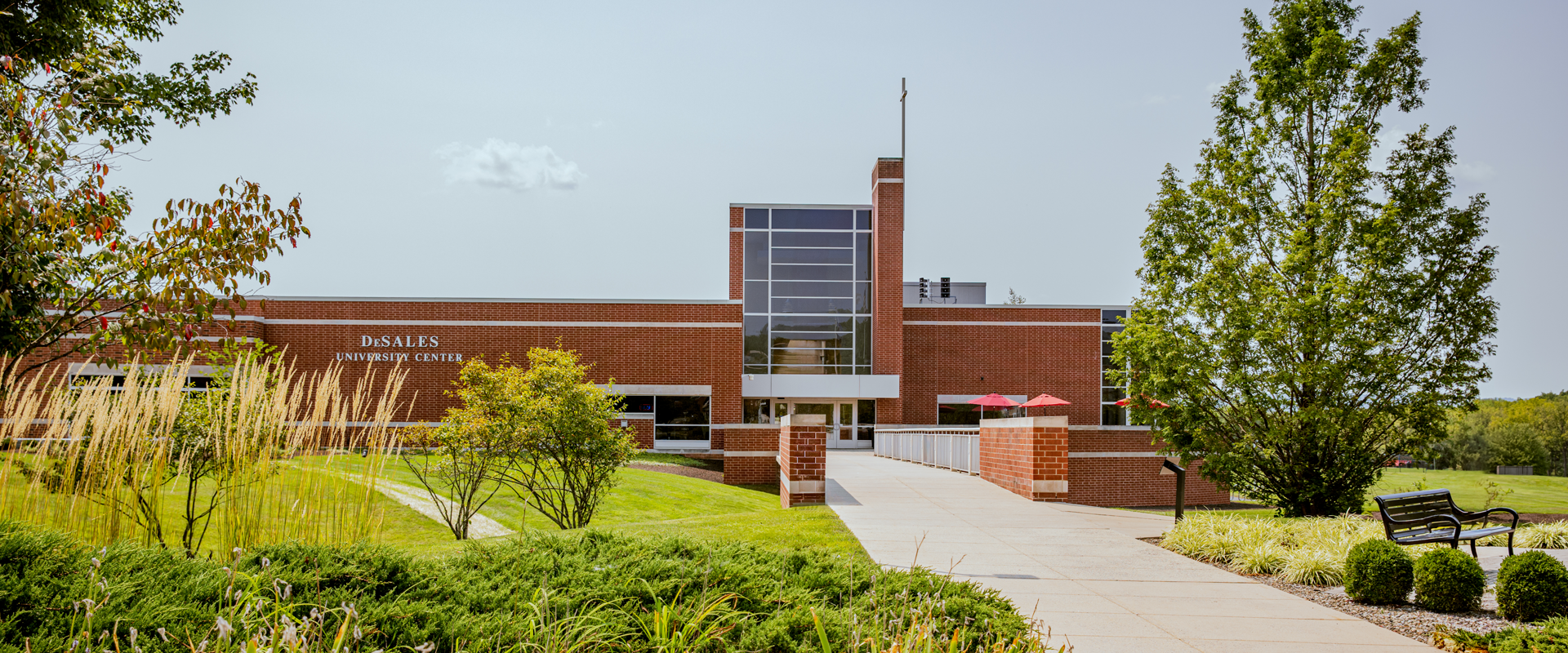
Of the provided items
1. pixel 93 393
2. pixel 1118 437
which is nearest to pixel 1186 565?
pixel 93 393

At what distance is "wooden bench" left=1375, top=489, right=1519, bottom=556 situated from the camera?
734 centimetres

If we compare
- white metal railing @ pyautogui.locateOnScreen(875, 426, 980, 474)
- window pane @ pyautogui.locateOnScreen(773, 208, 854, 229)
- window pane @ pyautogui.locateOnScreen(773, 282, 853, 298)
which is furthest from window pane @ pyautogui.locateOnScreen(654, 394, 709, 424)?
window pane @ pyautogui.locateOnScreen(773, 208, 854, 229)

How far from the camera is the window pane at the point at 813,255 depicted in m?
33.4

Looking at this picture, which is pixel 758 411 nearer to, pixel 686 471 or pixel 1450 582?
pixel 686 471

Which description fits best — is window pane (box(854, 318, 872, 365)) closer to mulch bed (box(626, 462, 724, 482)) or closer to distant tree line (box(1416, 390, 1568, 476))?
mulch bed (box(626, 462, 724, 482))

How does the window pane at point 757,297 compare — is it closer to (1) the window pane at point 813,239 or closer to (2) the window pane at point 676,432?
(1) the window pane at point 813,239

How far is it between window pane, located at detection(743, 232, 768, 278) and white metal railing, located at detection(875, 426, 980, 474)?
8048mm

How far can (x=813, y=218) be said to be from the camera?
33594 mm

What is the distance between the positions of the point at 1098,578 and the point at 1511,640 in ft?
8.41

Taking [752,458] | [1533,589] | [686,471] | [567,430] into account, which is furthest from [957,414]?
[1533,589]

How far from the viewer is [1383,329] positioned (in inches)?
447

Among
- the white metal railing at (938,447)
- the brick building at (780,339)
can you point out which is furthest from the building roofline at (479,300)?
the white metal railing at (938,447)

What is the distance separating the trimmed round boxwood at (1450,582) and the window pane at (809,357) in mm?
27696

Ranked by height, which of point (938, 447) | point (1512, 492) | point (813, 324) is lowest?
point (1512, 492)
